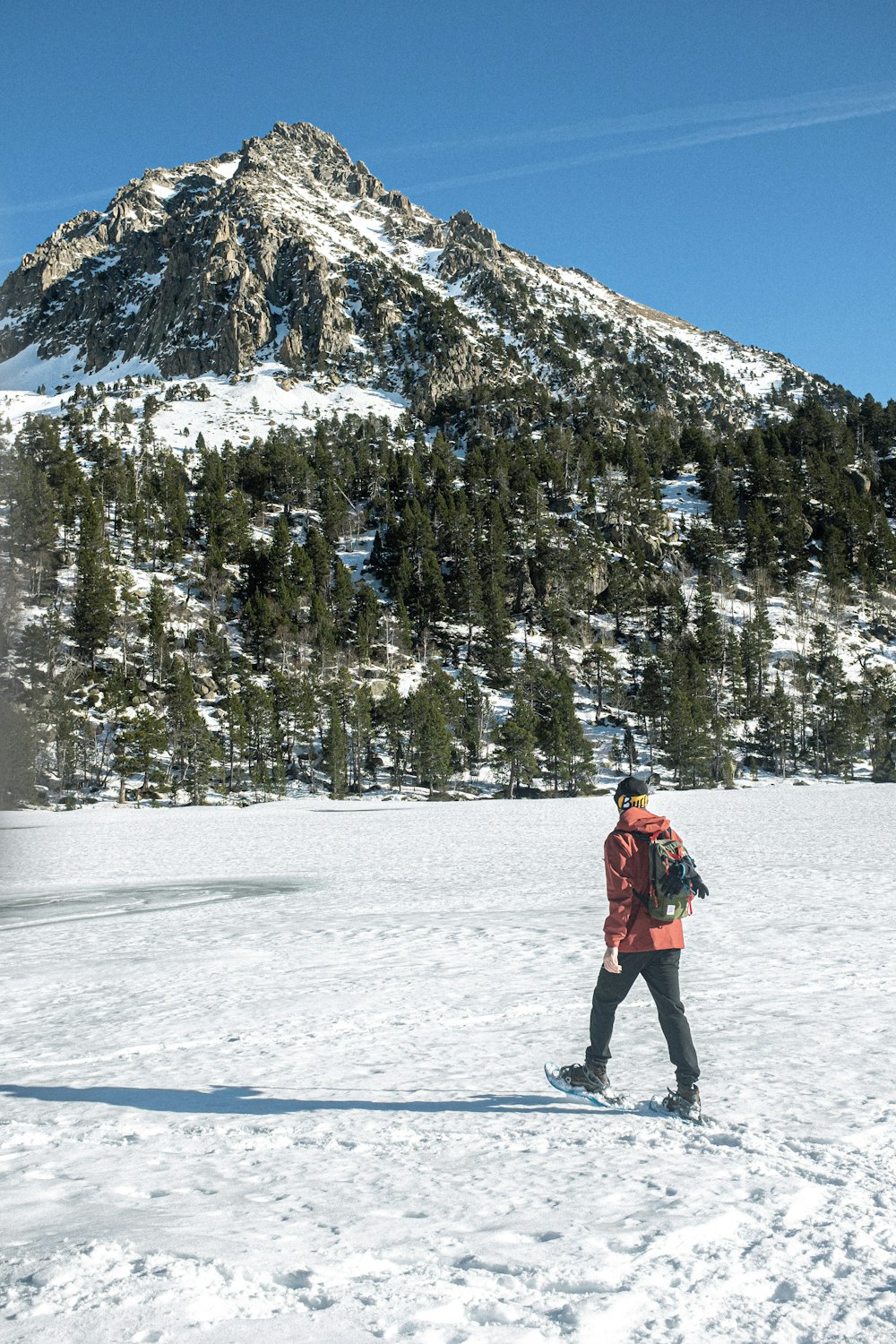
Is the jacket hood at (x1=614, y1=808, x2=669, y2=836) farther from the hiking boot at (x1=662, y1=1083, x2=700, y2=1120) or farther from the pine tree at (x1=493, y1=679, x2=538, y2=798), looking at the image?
the pine tree at (x1=493, y1=679, x2=538, y2=798)

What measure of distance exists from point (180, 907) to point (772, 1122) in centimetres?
1141

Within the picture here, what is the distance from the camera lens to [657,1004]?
5.25 m

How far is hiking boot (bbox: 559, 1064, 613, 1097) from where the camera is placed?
17.7 feet

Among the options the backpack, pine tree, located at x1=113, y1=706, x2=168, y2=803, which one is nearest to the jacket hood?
the backpack

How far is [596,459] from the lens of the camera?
124m

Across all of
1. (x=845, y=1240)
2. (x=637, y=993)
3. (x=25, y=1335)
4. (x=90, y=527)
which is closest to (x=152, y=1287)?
(x=25, y=1335)

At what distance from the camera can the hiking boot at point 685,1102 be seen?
16.5 ft

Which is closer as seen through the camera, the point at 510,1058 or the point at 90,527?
the point at 510,1058

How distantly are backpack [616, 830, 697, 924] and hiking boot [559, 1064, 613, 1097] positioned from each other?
108 centimetres

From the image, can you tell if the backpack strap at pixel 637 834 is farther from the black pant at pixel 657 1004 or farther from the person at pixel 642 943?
the black pant at pixel 657 1004

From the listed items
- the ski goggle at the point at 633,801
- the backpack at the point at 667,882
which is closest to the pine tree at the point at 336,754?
the ski goggle at the point at 633,801

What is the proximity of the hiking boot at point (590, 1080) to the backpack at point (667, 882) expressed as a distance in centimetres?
108

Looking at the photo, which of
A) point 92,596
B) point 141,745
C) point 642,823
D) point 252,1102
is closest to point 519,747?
point 141,745

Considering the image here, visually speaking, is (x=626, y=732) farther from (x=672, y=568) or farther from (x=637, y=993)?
(x=637, y=993)
